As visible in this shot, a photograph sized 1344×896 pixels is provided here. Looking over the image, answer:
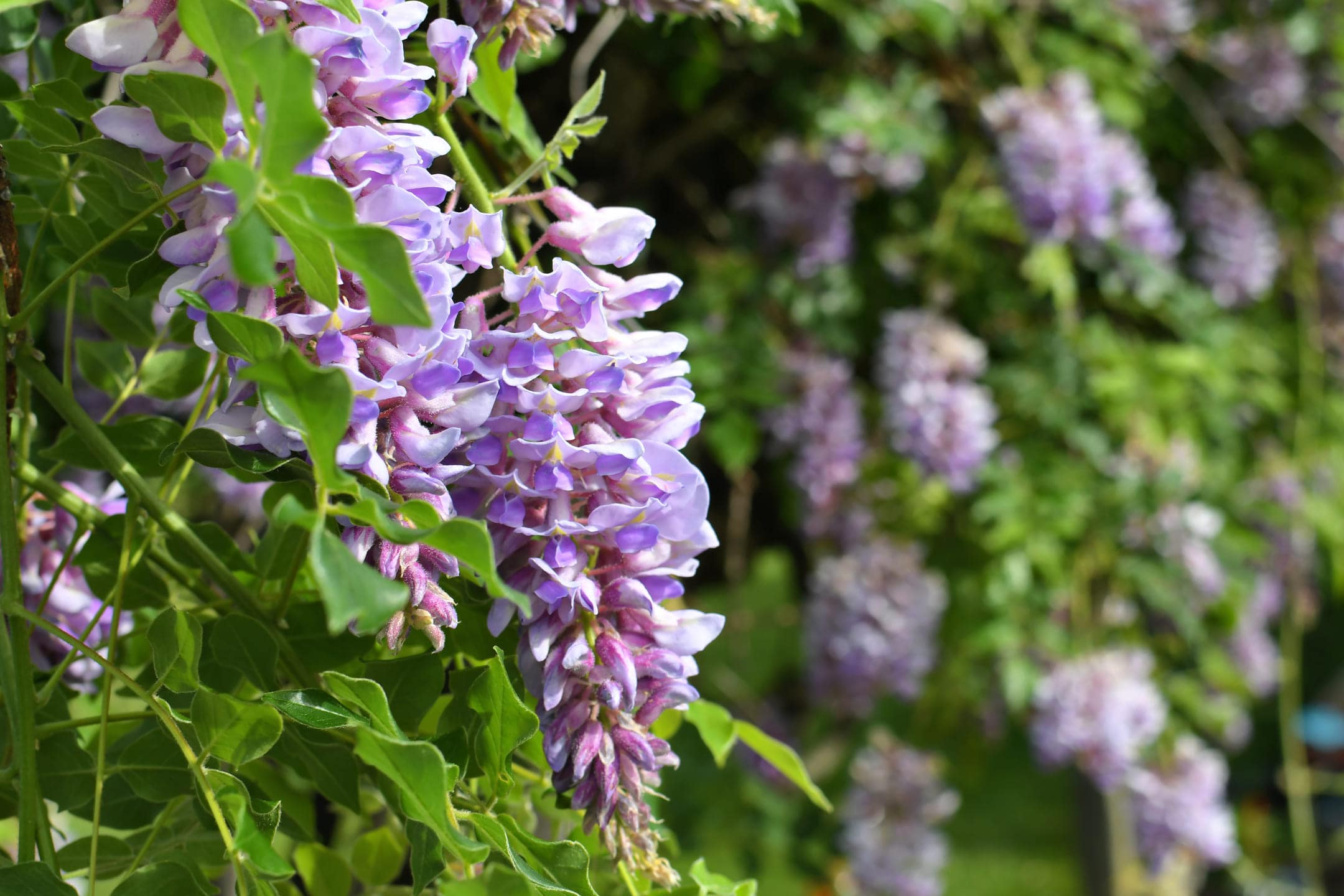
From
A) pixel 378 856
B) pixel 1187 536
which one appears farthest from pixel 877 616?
pixel 378 856

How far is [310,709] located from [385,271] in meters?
0.17

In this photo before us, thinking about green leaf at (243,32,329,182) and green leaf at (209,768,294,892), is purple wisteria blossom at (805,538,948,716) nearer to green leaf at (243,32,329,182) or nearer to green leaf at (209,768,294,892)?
green leaf at (209,768,294,892)

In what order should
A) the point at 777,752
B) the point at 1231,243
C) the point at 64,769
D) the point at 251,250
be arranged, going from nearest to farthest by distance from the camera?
the point at 251,250, the point at 64,769, the point at 777,752, the point at 1231,243

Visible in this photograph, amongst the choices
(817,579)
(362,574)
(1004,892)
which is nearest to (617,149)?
(817,579)

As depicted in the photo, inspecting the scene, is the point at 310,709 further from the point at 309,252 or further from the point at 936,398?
the point at 936,398

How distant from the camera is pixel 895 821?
6.08ft

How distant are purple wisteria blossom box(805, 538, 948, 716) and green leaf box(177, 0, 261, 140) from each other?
1451 millimetres

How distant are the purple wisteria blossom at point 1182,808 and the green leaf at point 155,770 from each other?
1.70 metres

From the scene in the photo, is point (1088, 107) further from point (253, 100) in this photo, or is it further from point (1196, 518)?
point (253, 100)

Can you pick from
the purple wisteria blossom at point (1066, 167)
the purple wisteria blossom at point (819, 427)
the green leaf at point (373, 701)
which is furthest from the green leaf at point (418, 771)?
the purple wisteria blossom at point (1066, 167)

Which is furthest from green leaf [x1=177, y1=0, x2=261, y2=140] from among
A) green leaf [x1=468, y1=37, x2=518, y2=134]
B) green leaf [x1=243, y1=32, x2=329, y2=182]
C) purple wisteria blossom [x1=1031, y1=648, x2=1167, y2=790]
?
purple wisteria blossom [x1=1031, y1=648, x2=1167, y2=790]

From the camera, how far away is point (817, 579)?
1760 millimetres

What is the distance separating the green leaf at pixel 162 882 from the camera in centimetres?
44

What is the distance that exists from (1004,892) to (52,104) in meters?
3.78
